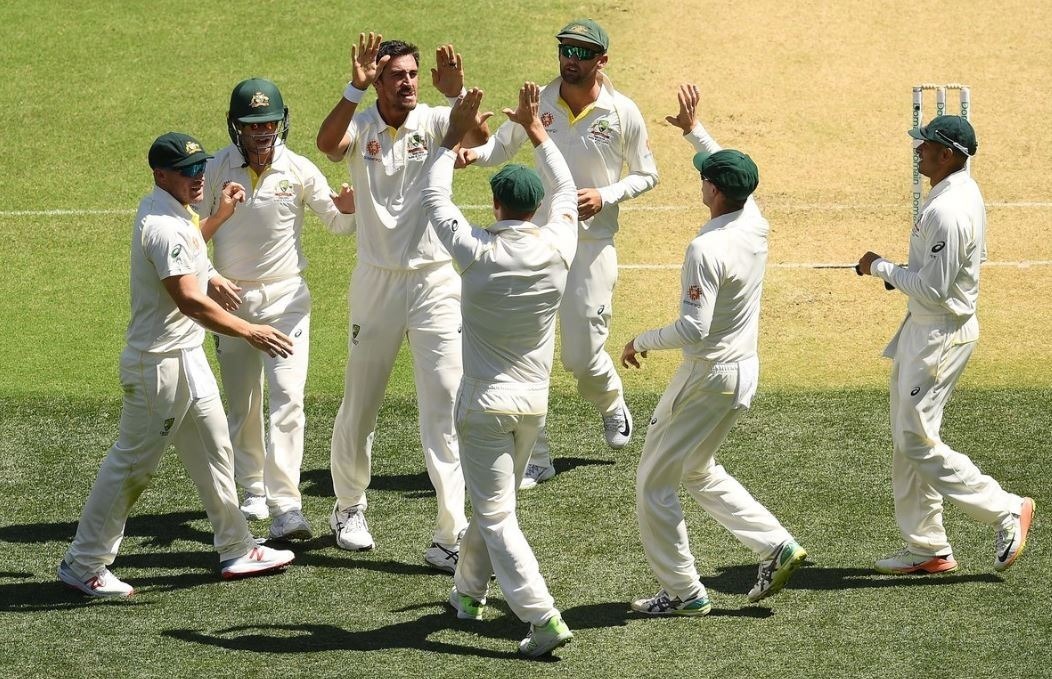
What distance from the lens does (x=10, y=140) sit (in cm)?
1673

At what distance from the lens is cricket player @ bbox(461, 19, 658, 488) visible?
30.6 feet

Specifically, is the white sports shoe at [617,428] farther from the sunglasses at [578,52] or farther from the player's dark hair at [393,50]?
the player's dark hair at [393,50]

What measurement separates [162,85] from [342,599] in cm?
1141

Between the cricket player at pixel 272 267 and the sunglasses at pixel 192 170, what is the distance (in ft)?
2.67

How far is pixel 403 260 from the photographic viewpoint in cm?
830

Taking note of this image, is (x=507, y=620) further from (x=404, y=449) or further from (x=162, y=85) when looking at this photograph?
(x=162, y=85)

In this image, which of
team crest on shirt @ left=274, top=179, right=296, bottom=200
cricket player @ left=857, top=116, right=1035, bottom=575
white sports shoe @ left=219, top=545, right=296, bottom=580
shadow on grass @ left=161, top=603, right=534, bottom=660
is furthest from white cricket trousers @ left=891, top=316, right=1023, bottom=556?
team crest on shirt @ left=274, top=179, right=296, bottom=200

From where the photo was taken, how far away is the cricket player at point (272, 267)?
857 centimetres

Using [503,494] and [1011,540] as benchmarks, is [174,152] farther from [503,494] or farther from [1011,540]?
[1011,540]

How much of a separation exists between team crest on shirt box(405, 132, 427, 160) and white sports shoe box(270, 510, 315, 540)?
7.30 ft

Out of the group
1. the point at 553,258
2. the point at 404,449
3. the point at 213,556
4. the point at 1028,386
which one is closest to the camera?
the point at 553,258

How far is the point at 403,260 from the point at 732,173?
82.0 inches

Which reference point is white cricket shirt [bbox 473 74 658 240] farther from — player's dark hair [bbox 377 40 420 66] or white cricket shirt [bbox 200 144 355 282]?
white cricket shirt [bbox 200 144 355 282]

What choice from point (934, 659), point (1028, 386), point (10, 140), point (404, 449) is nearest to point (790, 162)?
point (1028, 386)
